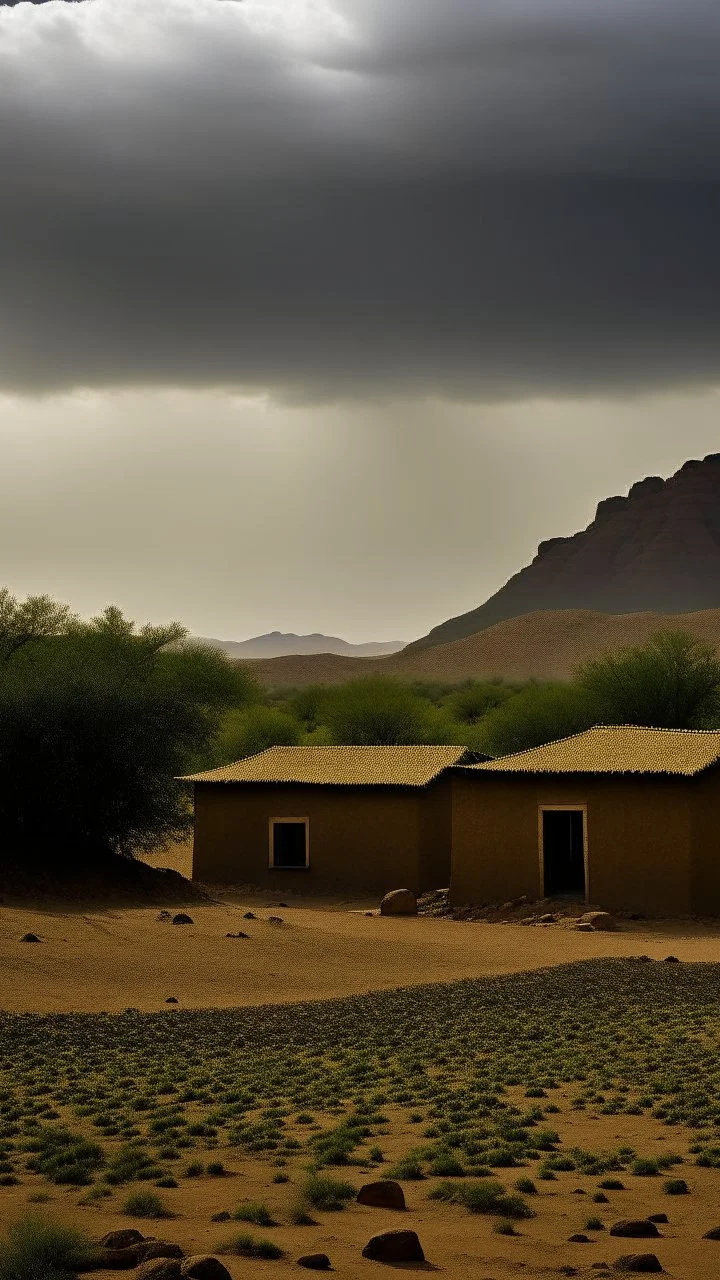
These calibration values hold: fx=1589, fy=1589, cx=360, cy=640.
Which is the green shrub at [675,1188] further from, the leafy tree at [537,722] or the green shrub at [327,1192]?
the leafy tree at [537,722]

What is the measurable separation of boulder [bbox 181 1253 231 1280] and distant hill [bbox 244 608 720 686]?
123 m

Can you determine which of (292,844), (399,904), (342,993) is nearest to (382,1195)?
(342,993)

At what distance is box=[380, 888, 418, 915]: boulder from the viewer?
30.0m

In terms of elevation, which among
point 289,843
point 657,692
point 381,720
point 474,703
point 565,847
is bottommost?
point 565,847

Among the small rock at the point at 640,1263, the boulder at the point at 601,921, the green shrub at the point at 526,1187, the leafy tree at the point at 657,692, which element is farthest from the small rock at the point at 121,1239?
the leafy tree at the point at 657,692

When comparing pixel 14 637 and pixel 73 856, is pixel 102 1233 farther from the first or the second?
pixel 14 637

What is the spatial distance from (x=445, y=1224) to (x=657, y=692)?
4217cm

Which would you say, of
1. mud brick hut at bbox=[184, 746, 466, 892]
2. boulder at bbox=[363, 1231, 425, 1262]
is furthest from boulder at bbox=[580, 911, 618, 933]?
boulder at bbox=[363, 1231, 425, 1262]

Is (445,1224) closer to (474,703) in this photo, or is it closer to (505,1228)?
(505,1228)

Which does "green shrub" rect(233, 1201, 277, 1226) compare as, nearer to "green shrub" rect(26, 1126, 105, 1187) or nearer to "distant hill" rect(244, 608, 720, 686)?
"green shrub" rect(26, 1126, 105, 1187)

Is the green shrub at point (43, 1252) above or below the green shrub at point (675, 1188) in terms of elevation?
above

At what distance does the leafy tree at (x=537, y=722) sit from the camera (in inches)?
1918

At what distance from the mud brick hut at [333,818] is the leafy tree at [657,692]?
650 inches

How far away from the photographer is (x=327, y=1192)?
30.1 feet
